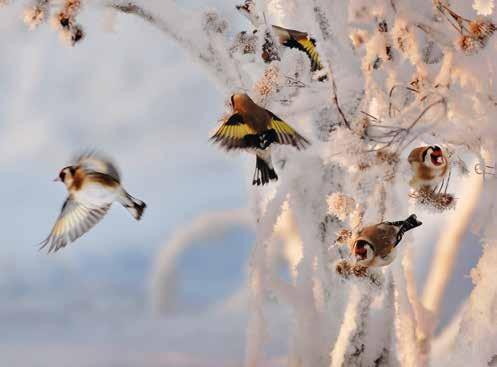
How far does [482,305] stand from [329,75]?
35 centimetres

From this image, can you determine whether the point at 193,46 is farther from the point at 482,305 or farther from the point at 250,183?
the point at 482,305

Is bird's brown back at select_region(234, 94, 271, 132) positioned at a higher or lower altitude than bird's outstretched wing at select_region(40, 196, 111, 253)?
higher

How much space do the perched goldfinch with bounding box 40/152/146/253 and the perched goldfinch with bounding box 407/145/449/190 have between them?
309 millimetres

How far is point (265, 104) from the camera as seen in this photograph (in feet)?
2.91

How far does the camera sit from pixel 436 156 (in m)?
0.83

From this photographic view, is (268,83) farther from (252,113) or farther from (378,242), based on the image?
(378,242)

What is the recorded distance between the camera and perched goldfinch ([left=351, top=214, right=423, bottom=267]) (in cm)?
81

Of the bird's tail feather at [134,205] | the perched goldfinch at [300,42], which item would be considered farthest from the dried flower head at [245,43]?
the bird's tail feather at [134,205]

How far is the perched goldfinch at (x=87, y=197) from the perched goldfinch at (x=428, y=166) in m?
0.31

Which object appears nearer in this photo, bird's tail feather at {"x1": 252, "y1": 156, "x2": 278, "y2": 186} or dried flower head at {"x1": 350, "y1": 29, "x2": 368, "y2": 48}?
bird's tail feather at {"x1": 252, "y1": 156, "x2": 278, "y2": 186}

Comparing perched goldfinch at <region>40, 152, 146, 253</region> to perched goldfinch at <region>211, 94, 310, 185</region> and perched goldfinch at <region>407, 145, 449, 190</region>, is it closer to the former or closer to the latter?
perched goldfinch at <region>211, 94, 310, 185</region>

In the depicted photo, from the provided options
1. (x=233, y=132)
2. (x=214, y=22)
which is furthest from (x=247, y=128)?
(x=214, y=22)

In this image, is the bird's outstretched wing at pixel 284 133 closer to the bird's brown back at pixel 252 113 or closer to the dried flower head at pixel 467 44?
the bird's brown back at pixel 252 113

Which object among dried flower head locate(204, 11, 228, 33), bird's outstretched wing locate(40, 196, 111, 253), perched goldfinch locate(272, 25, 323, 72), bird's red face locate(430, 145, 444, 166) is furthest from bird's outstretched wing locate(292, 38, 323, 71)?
bird's outstretched wing locate(40, 196, 111, 253)
